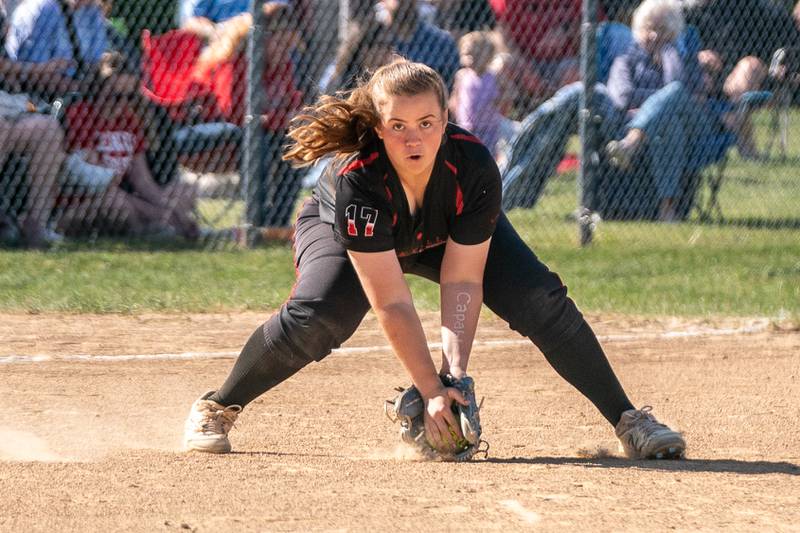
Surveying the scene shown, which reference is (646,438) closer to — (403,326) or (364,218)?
(403,326)

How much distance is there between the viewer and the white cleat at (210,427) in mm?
4168

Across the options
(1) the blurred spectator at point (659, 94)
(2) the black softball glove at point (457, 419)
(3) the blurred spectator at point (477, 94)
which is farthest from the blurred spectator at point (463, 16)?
(2) the black softball glove at point (457, 419)

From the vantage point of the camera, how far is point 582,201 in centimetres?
966

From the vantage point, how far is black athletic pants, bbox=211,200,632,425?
3990mm

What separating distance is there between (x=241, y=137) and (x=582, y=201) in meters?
2.67

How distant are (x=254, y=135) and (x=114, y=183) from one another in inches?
44.3

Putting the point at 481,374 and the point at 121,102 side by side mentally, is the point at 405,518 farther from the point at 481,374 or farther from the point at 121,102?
the point at 121,102

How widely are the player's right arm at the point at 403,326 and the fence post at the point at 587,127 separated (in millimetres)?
5911

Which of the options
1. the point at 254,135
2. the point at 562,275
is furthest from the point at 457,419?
the point at 254,135

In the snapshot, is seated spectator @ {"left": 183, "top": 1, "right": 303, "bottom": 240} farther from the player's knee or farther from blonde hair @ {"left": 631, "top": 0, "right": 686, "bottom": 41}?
the player's knee

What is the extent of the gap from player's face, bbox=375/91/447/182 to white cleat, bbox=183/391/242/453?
42.5 inches

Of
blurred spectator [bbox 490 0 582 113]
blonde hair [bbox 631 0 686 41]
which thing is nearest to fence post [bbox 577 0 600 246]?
blurred spectator [bbox 490 0 582 113]

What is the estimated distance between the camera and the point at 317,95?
9.54m

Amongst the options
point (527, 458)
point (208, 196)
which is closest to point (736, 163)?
point (208, 196)
